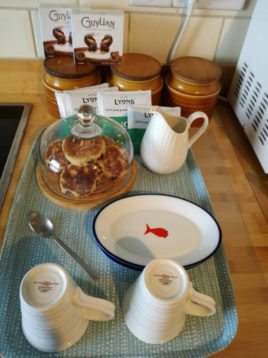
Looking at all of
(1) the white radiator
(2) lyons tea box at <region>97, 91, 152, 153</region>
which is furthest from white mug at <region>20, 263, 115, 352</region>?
(1) the white radiator

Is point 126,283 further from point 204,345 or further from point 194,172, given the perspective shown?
point 194,172

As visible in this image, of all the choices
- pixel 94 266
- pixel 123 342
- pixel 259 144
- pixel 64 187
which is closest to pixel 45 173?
pixel 64 187

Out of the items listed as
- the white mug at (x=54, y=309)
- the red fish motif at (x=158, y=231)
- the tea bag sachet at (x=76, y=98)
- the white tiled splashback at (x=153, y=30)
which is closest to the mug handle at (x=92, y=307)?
the white mug at (x=54, y=309)

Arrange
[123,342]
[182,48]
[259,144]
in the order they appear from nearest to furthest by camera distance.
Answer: [123,342]
[259,144]
[182,48]

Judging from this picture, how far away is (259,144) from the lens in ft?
2.20

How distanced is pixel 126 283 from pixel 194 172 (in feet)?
0.93

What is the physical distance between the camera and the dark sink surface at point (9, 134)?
61 cm

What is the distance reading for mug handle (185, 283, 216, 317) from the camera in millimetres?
375

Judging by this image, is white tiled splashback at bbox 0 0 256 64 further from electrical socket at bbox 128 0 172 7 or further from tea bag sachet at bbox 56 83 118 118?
tea bag sachet at bbox 56 83 118 118

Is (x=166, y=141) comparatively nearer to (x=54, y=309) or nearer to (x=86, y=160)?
(x=86, y=160)

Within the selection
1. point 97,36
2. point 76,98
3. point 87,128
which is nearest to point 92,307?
point 87,128

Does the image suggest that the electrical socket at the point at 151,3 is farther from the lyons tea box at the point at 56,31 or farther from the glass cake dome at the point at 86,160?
the glass cake dome at the point at 86,160

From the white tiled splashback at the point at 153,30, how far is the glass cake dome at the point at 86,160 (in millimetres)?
263

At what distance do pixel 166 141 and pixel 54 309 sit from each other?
0.35 metres
